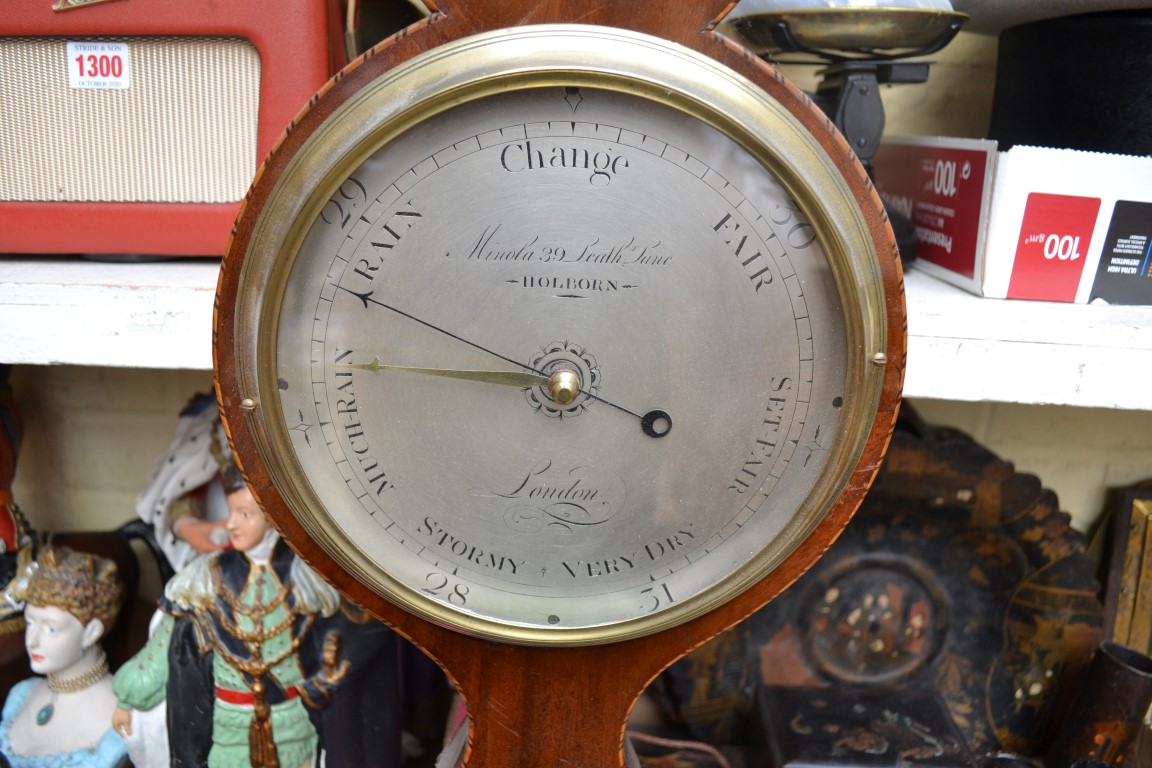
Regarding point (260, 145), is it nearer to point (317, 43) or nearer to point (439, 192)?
point (317, 43)

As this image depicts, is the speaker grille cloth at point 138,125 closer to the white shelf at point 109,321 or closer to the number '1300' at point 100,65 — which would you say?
the number '1300' at point 100,65

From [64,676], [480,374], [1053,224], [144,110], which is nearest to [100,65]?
[144,110]

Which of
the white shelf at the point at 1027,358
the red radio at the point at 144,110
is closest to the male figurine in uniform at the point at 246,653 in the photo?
the red radio at the point at 144,110

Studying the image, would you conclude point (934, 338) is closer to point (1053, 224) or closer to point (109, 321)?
point (1053, 224)

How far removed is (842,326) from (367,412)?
39 centimetres

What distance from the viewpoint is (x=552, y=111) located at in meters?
0.66

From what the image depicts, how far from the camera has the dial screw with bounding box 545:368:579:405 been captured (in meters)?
0.69

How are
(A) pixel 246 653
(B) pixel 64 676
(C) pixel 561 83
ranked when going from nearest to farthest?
(C) pixel 561 83 → (A) pixel 246 653 → (B) pixel 64 676

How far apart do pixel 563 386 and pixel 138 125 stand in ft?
2.07

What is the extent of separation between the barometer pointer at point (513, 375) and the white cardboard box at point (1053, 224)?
496mm

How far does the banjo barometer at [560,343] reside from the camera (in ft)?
2.15

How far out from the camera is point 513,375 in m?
0.71

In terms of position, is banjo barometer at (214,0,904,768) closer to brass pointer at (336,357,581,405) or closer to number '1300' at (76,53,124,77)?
brass pointer at (336,357,581,405)

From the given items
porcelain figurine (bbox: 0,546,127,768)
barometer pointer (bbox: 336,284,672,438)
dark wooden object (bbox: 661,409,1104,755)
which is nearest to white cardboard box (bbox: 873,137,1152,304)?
dark wooden object (bbox: 661,409,1104,755)
